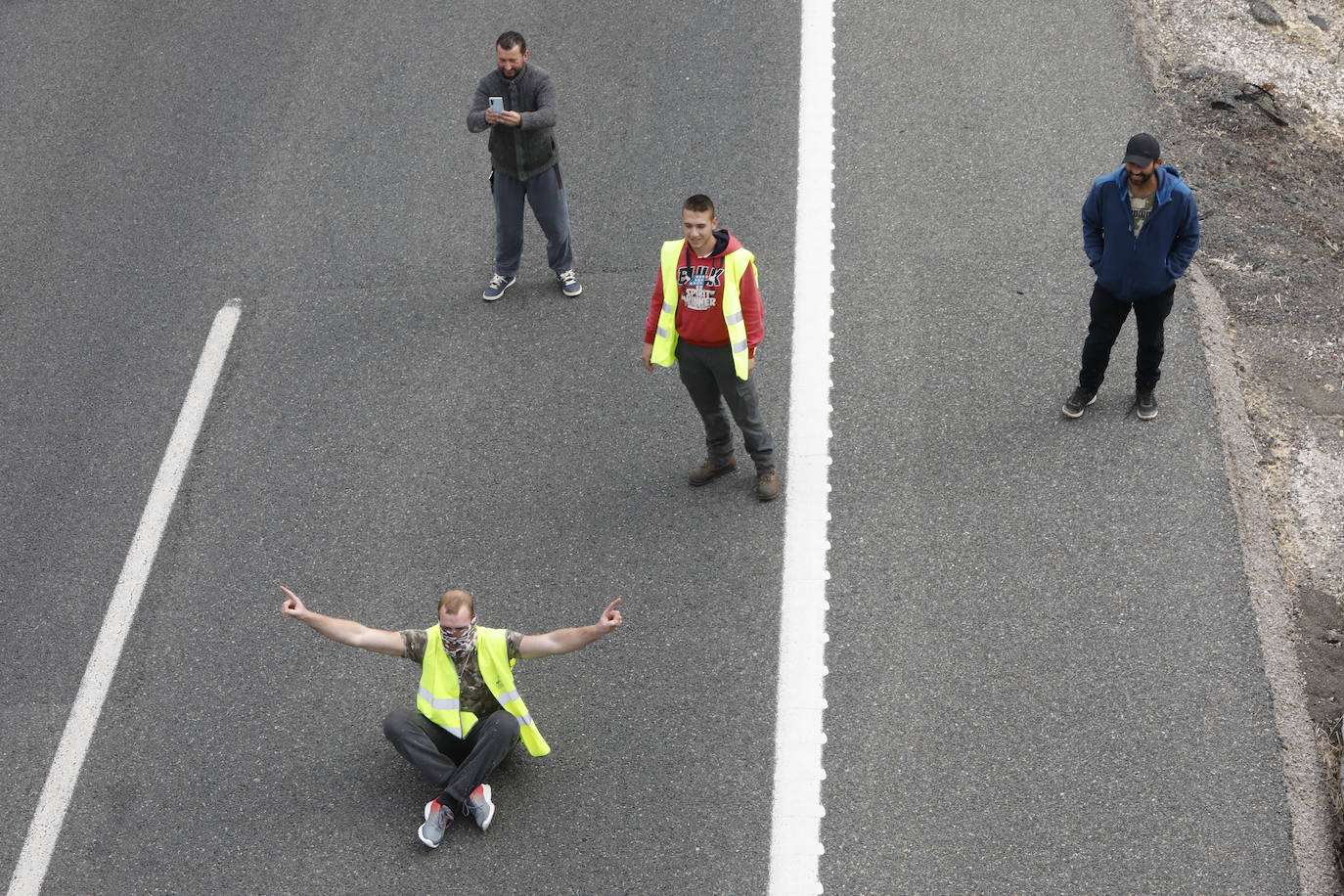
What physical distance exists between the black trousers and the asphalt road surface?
1.09ft

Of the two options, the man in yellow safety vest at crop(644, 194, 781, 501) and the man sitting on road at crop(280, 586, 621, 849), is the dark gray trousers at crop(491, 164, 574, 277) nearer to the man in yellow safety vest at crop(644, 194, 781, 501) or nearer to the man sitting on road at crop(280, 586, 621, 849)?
the man in yellow safety vest at crop(644, 194, 781, 501)

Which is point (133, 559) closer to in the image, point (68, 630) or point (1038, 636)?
point (68, 630)

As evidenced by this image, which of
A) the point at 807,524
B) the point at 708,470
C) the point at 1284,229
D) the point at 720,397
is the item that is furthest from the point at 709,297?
the point at 1284,229

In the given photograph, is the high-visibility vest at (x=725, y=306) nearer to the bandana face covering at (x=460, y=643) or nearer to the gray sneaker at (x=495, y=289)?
the bandana face covering at (x=460, y=643)

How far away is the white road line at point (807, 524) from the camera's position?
7.02 meters

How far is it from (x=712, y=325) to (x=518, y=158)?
2.42m

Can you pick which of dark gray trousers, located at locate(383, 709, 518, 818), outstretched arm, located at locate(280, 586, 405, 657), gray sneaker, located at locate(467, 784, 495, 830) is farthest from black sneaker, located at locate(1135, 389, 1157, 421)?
outstretched arm, located at locate(280, 586, 405, 657)

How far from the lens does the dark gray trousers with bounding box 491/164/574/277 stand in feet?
31.8

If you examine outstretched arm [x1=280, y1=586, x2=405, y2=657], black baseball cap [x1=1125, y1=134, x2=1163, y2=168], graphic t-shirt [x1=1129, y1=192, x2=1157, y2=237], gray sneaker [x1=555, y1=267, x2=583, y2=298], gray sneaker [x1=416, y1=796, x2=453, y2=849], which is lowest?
gray sneaker [x1=416, y1=796, x2=453, y2=849]

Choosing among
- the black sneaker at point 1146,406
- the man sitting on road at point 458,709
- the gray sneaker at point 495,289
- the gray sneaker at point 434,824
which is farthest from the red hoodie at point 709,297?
the gray sneaker at point 434,824

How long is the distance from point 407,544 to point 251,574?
945mm

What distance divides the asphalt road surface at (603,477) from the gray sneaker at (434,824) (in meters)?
0.11

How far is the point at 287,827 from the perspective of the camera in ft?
23.8

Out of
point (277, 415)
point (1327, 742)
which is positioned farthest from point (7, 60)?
point (1327, 742)
